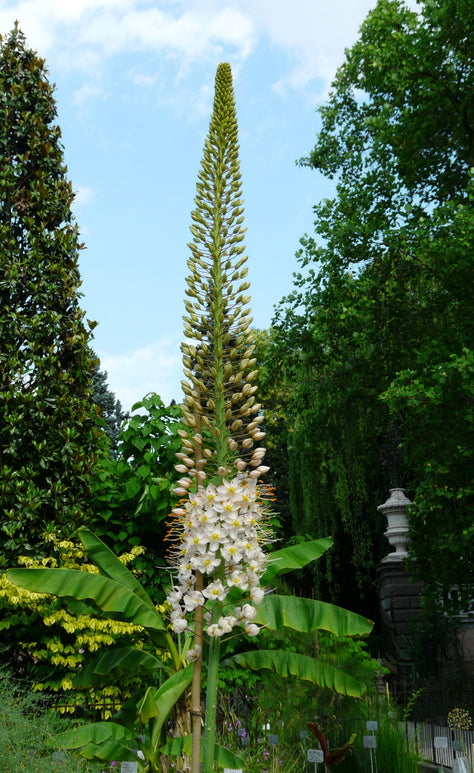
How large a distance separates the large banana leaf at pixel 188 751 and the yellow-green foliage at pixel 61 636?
3538 millimetres

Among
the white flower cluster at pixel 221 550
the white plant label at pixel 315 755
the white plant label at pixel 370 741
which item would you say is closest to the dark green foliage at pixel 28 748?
the white flower cluster at pixel 221 550

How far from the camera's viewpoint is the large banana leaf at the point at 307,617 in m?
6.45

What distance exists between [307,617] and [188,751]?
1570 millimetres

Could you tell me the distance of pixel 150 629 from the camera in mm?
6633

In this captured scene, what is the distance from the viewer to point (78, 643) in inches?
375

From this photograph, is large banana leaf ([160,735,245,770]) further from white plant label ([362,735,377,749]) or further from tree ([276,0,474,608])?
tree ([276,0,474,608])

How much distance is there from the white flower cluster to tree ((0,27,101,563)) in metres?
6.29

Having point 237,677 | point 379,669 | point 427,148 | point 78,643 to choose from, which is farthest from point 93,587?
point 427,148

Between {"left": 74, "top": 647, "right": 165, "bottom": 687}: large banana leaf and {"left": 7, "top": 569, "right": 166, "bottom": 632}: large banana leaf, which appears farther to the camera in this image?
{"left": 74, "top": 647, "right": 165, "bottom": 687}: large banana leaf

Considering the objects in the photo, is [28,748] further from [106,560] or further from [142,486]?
[142,486]

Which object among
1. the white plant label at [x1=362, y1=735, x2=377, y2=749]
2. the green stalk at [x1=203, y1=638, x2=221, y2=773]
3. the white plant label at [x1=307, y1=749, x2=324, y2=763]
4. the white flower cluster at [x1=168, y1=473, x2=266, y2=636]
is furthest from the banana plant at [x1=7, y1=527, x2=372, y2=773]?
the white flower cluster at [x1=168, y1=473, x2=266, y2=636]

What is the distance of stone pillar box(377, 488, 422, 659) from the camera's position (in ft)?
52.8

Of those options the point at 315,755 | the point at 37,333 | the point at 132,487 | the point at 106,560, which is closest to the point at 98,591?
the point at 106,560

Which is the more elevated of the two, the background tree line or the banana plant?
the background tree line
